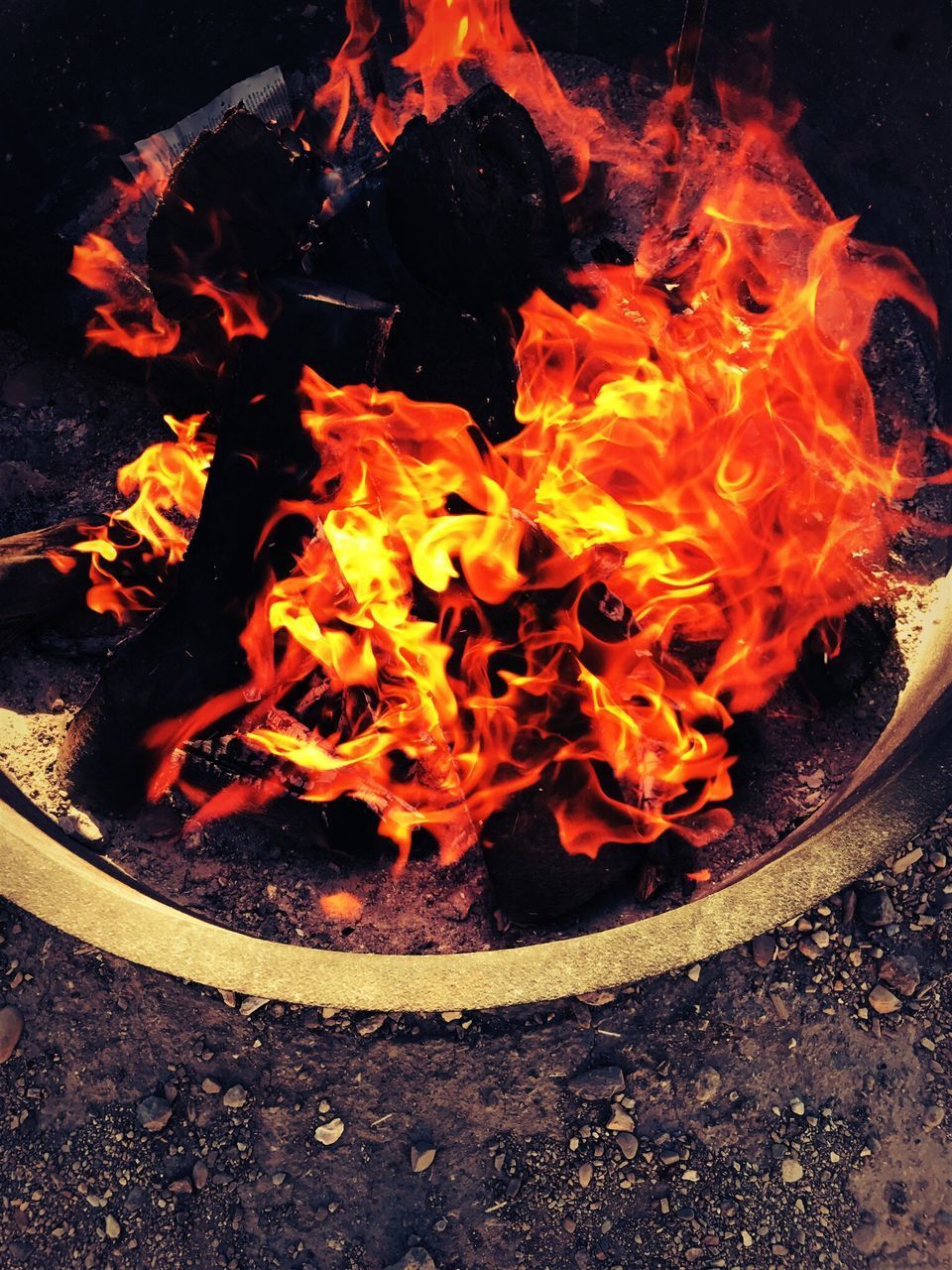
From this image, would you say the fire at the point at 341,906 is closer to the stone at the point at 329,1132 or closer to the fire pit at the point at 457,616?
the fire pit at the point at 457,616

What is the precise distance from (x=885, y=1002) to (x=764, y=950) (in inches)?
16.0

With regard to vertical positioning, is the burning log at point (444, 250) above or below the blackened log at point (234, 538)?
above

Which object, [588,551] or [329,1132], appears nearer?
[329,1132]

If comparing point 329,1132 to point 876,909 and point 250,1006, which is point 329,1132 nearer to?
point 250,1006

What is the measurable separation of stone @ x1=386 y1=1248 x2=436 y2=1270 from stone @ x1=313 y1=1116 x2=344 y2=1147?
376 millimetres

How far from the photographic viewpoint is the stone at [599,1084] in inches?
111

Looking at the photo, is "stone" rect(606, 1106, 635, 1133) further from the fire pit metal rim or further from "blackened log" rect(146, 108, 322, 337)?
"blackened log" rect(146, 108, 322, 337)

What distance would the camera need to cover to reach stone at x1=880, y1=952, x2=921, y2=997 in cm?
294

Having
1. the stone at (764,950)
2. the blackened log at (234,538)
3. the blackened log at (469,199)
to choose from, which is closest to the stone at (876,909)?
the stone at (764,950)

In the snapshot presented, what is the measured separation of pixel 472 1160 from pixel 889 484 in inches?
127

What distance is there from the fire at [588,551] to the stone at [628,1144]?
0.85m

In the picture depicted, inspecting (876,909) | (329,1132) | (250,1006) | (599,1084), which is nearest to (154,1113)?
(250,1006)

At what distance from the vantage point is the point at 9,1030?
298cm

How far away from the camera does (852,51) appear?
455cm
